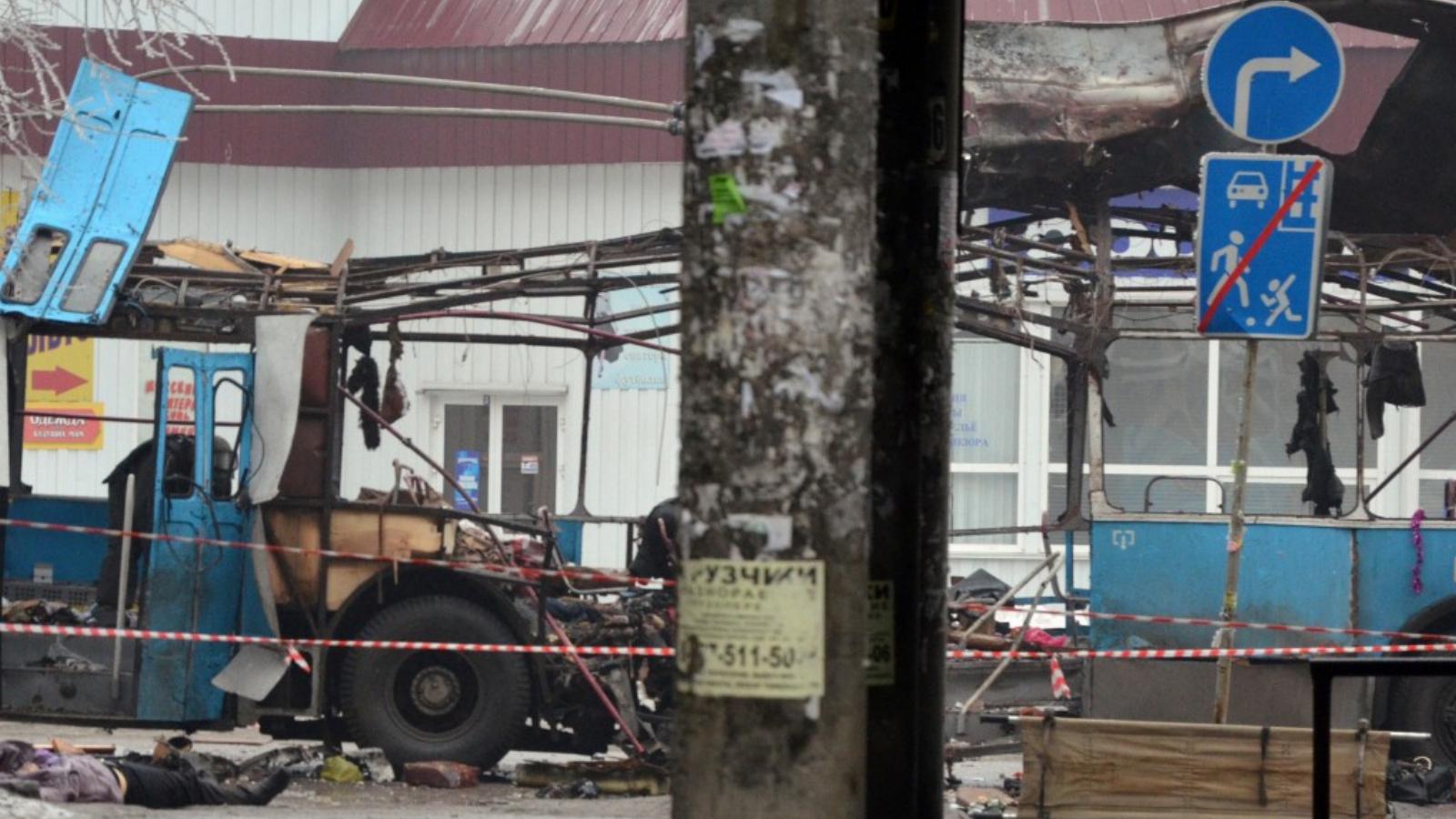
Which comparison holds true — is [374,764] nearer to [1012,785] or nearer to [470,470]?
[1012,785]

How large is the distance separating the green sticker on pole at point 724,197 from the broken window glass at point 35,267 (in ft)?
25.7

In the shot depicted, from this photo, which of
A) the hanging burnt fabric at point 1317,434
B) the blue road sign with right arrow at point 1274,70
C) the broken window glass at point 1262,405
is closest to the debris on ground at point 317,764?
the hanging burnt fabric at point 1317,434

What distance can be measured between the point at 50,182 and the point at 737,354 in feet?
27.0

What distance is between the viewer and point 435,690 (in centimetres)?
1061

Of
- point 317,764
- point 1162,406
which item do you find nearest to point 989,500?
point 1162,406

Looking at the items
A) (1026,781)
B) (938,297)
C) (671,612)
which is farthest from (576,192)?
(938,297)

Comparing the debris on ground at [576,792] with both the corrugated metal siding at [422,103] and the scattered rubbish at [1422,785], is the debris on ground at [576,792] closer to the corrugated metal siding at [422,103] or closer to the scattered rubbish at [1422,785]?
the scattered rubbish at [1422,785]

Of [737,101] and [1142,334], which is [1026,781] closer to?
[1142,334]

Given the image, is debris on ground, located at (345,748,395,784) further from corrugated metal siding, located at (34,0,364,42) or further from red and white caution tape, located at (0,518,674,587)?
corrugated metal siding, located at (34,0,364,42)

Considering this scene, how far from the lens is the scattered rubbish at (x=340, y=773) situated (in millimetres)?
10500

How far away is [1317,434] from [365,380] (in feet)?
16.9

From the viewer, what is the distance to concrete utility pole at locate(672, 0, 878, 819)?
297cm

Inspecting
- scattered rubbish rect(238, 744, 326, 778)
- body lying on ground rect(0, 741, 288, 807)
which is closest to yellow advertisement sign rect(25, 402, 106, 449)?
scattered rubbish rect(238, 744, 326, 778)

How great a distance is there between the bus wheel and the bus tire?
4.40 m
